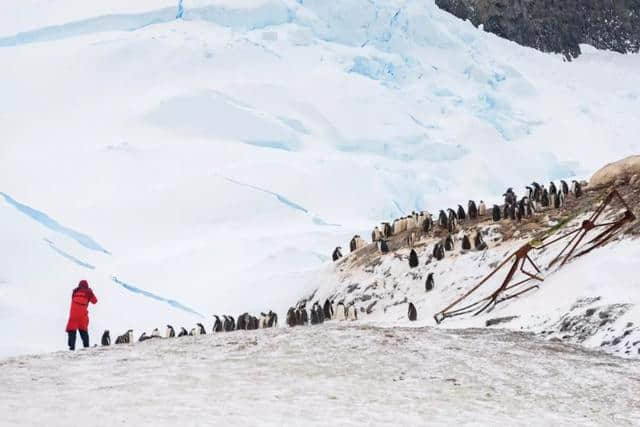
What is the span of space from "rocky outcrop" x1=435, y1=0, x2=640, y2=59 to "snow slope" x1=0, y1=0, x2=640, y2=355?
3.85 m

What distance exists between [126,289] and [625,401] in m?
17.0

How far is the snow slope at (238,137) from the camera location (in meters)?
22.9

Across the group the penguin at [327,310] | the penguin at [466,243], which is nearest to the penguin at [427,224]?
the penguin at [466,243]

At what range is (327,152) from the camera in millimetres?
32281

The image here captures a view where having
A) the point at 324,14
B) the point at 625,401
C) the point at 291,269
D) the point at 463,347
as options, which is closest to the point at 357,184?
the point at 291,269

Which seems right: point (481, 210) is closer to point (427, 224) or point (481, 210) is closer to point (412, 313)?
point (427, 224)

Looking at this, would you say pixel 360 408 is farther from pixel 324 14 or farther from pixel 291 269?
pixel 324 14

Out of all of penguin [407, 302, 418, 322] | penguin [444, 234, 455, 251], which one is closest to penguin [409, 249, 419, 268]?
penguin [444, 234, 455, 251]

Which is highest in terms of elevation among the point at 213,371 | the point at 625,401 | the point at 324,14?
the point at 324,14

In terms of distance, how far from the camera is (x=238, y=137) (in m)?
32.2

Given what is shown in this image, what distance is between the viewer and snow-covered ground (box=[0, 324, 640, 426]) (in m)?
6.09

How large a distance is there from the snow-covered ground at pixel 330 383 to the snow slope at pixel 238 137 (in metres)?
8.81

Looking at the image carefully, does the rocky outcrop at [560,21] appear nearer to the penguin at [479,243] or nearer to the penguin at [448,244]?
the penguin at [448,244]

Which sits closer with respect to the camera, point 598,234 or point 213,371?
point 213,371
